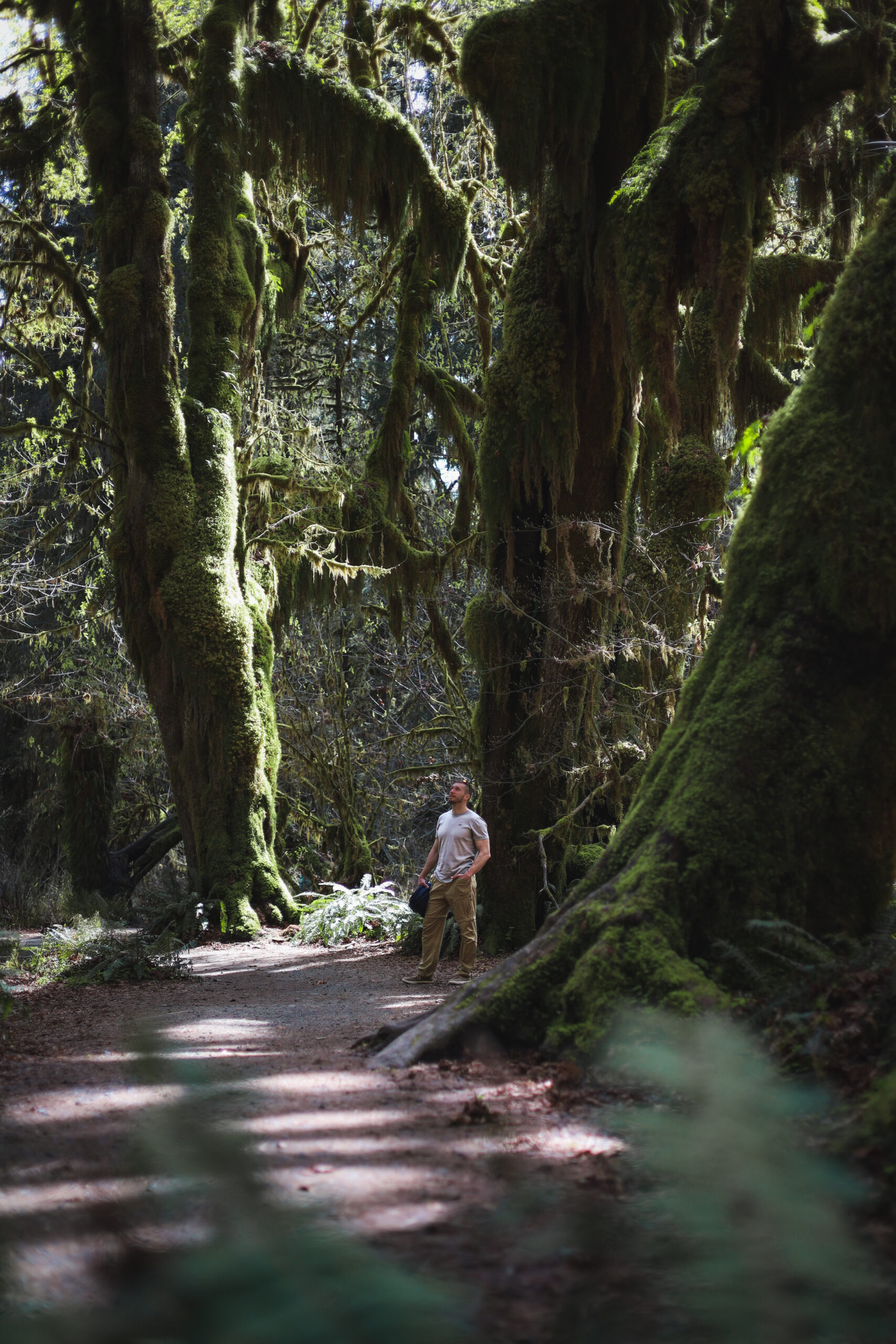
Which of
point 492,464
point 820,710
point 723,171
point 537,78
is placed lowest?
point 820,710

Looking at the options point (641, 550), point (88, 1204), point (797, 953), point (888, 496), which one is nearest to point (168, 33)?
point (641, 550)

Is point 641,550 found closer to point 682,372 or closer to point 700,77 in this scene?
point 682,372

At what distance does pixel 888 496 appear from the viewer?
4672 mm

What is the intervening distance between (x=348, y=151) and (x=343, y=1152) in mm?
12020

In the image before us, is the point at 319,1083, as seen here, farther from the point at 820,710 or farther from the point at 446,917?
the point at 446,917

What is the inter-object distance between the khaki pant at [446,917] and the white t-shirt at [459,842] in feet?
0.41

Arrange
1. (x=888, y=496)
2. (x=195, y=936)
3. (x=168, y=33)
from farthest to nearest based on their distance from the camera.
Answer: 1. (x=168, y=33)
2. (x=195, y=936)
3. (x=888, y=496)

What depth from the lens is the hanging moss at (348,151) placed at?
12219mm

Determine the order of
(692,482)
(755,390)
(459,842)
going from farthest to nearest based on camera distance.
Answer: (755,390) → (459,842) → (692,482)

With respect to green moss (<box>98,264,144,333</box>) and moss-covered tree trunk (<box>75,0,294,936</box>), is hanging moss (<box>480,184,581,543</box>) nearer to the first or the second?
moss-covered tree trunk (<box>75,0,294,936</box>)

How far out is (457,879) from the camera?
33.1 ft

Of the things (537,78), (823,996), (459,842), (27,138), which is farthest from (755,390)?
(27,138)

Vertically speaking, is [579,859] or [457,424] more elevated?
[457,424]

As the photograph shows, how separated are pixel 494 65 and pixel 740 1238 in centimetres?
1026
